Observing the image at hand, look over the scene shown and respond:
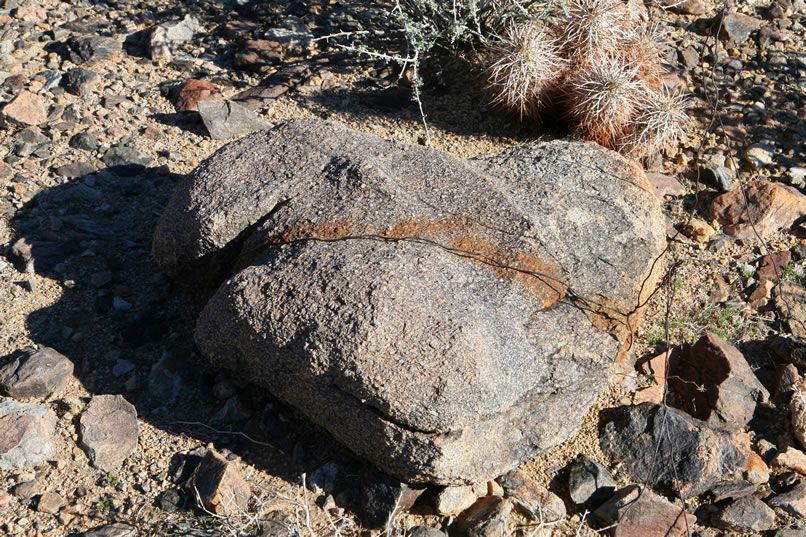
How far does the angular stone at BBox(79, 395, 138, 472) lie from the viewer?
320cm

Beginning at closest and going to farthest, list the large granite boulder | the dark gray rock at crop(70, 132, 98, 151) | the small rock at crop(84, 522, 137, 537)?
the large granite boulder
the small rock at crop(84, 522, 137, 537)
the dark gray rock at crop(70, 132, 98, 151)

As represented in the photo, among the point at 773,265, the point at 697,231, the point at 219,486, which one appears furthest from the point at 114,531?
the point at 773,265

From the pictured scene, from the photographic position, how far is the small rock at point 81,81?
5098mm

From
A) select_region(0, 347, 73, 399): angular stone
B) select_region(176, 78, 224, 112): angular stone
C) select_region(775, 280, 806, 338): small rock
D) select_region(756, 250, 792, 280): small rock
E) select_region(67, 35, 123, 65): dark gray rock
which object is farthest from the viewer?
select_region(67, 35, 123, 65): dark gray rock

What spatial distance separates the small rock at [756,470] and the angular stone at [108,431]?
7.99ft

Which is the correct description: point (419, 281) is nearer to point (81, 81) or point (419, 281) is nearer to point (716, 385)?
point (716, 385)

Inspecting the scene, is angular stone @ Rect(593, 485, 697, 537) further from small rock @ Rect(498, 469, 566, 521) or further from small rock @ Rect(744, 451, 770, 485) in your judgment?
small rock @ Rect(744, 451, 770, 485)

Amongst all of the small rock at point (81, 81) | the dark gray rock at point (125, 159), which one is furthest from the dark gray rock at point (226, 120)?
the small rock at point (81, 81)

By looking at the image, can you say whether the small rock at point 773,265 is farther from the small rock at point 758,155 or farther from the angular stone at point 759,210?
the small rock at point 758,155

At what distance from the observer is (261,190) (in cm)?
348

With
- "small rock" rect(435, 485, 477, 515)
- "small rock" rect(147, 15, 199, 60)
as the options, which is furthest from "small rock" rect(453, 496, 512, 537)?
"small rock" rect(147, 15, 199, 60)

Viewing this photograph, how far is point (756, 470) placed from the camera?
3.27m

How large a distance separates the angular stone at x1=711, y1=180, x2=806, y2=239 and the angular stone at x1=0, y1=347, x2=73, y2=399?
3.36m

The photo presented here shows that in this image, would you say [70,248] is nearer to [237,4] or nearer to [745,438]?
[237,4]
